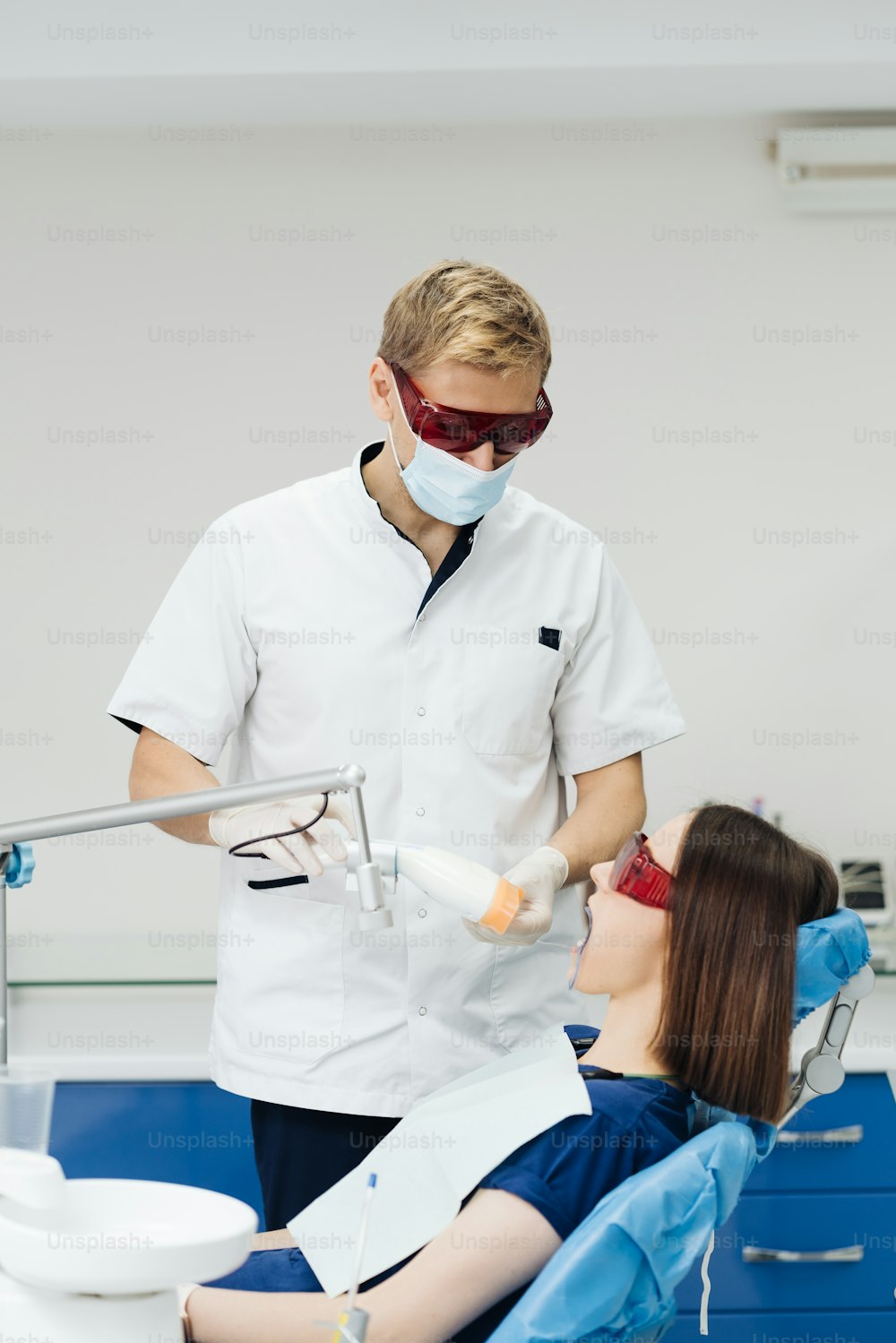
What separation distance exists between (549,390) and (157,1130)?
5.51 ft

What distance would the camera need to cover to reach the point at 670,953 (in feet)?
5.01

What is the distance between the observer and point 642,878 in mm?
1548

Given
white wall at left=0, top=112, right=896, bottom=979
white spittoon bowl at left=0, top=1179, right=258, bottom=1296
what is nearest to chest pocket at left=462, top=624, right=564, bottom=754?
white spittoon bowl at left=0, top=1179, right=258, bottom=1296

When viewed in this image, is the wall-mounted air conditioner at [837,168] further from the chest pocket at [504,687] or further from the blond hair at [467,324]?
the chest pocket at [504,687]

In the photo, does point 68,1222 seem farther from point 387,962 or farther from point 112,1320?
point 387,962

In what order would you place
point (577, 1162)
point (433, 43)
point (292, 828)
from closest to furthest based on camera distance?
point (577, 1162), point (292, 828), point (433, 43)

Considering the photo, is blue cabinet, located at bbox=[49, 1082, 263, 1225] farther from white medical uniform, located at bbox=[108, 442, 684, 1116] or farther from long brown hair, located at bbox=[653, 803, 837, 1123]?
long brown hair, located at bbox=[653, 803, 837, 1123]

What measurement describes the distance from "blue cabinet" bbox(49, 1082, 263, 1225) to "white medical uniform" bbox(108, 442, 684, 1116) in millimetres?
516

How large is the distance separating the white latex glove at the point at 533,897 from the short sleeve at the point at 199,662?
16.2 inches

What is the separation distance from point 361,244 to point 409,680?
1468mm

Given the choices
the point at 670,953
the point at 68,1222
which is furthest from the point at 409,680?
the point at 68,1222

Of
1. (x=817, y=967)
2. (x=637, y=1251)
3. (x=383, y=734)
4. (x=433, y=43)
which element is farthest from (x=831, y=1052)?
(x=433, y=43)

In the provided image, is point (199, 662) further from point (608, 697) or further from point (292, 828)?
point (608, 697)

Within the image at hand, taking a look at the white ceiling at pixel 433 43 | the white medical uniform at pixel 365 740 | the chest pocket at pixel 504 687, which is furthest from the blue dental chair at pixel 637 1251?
the white ceiling at pixel 433 43
